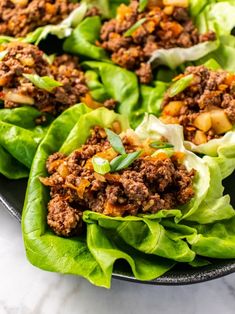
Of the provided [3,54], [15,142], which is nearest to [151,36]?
[3,54]

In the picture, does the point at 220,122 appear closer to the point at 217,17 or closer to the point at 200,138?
the point at 200,138

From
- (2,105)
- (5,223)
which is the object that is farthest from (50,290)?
(2,105)

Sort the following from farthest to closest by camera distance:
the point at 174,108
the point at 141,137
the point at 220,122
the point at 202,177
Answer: the point at 174,108, the point at 220,122, the point at 141,137, the point at 202,177

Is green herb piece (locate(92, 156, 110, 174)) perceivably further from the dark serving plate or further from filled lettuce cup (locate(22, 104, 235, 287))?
the dark serving plate

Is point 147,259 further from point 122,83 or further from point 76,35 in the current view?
point 76,35

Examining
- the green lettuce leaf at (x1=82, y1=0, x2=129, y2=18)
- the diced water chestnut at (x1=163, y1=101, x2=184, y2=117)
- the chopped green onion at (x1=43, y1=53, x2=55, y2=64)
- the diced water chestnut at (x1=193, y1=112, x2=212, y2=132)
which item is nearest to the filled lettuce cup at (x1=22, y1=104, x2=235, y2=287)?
the diced water chestnut at (x1=193, y1=112, x2=212, y2=132)

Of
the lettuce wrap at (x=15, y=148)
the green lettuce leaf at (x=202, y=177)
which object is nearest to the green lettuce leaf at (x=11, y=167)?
the lettuce wrap at (x=15, y=148)

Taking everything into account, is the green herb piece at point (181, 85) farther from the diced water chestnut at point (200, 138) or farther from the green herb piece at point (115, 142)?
the green herb piece at point (115, 142)
